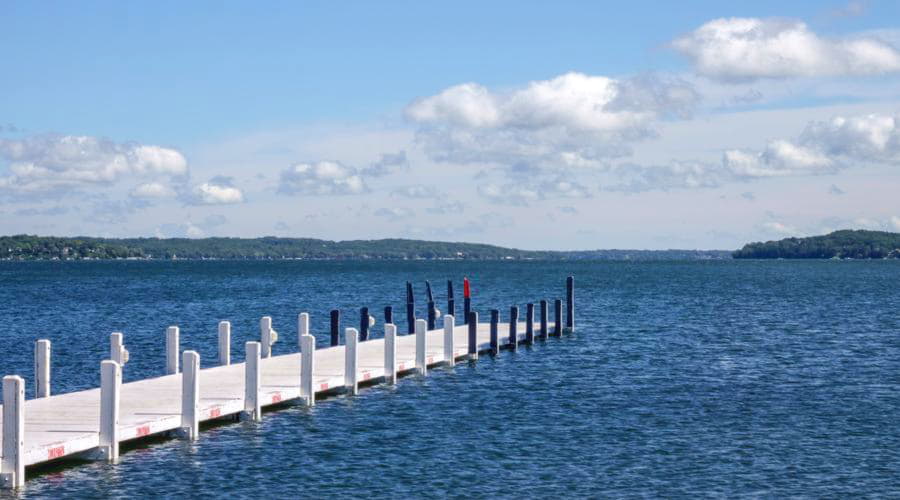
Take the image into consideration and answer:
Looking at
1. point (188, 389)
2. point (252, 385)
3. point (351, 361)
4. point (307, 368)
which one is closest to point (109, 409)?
point (188, 389)

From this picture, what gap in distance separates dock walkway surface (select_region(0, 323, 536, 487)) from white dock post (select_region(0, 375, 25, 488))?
13.5 inches

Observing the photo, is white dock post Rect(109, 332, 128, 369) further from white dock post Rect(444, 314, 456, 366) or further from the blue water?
white dock post Rect(444, 314, 456, 366)

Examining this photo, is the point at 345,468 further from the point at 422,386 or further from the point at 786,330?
the point at 786,330

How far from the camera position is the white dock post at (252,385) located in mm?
26125

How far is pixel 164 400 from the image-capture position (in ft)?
86.3

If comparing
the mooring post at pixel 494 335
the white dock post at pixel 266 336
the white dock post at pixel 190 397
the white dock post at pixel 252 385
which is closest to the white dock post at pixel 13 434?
the white dock post at pixel 190 397

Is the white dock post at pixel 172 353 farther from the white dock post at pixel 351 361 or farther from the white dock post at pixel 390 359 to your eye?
the white dock post at pixel 390 359

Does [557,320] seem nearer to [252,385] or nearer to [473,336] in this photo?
[473,336]

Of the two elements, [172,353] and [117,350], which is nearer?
[117,350]

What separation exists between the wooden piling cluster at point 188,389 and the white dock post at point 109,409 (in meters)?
0.02

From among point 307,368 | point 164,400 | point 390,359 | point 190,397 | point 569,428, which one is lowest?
point 569,428

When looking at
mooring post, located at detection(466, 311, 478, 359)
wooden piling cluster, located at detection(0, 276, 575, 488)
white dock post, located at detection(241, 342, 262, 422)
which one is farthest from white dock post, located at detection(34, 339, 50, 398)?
mooring post, located at detection(466, 311, 478, 359)

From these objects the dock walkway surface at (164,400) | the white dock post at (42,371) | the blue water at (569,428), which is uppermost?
the white dock post at (42,371)

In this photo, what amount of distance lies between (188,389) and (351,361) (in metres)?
7.67
